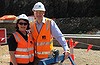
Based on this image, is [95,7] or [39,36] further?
[95,7]

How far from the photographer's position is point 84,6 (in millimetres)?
35062

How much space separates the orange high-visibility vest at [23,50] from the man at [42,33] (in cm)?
21

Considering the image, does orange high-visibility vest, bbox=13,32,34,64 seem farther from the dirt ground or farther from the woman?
the dirt ground

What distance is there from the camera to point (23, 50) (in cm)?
475

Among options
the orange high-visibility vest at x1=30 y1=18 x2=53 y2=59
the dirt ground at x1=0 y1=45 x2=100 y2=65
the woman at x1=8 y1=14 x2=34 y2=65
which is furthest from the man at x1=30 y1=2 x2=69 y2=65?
the dirt ground at x1=0 y1=45 x2=100 y2=65

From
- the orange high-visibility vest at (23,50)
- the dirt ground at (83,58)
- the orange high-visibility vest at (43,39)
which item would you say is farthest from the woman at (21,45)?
the dirt ground at (83,58)

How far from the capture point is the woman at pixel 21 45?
4695 millimetres

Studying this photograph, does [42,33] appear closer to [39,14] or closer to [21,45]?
[39,14]

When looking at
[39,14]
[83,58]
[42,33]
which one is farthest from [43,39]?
[83,58]

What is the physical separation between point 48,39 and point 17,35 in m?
0.54

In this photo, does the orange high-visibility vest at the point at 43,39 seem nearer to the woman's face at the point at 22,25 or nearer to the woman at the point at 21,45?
the woman at the point at 21,45

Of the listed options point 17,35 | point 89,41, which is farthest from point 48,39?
point 89,41

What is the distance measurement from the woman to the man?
0.19 m

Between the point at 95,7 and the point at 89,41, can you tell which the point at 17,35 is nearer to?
the point at 89,41
